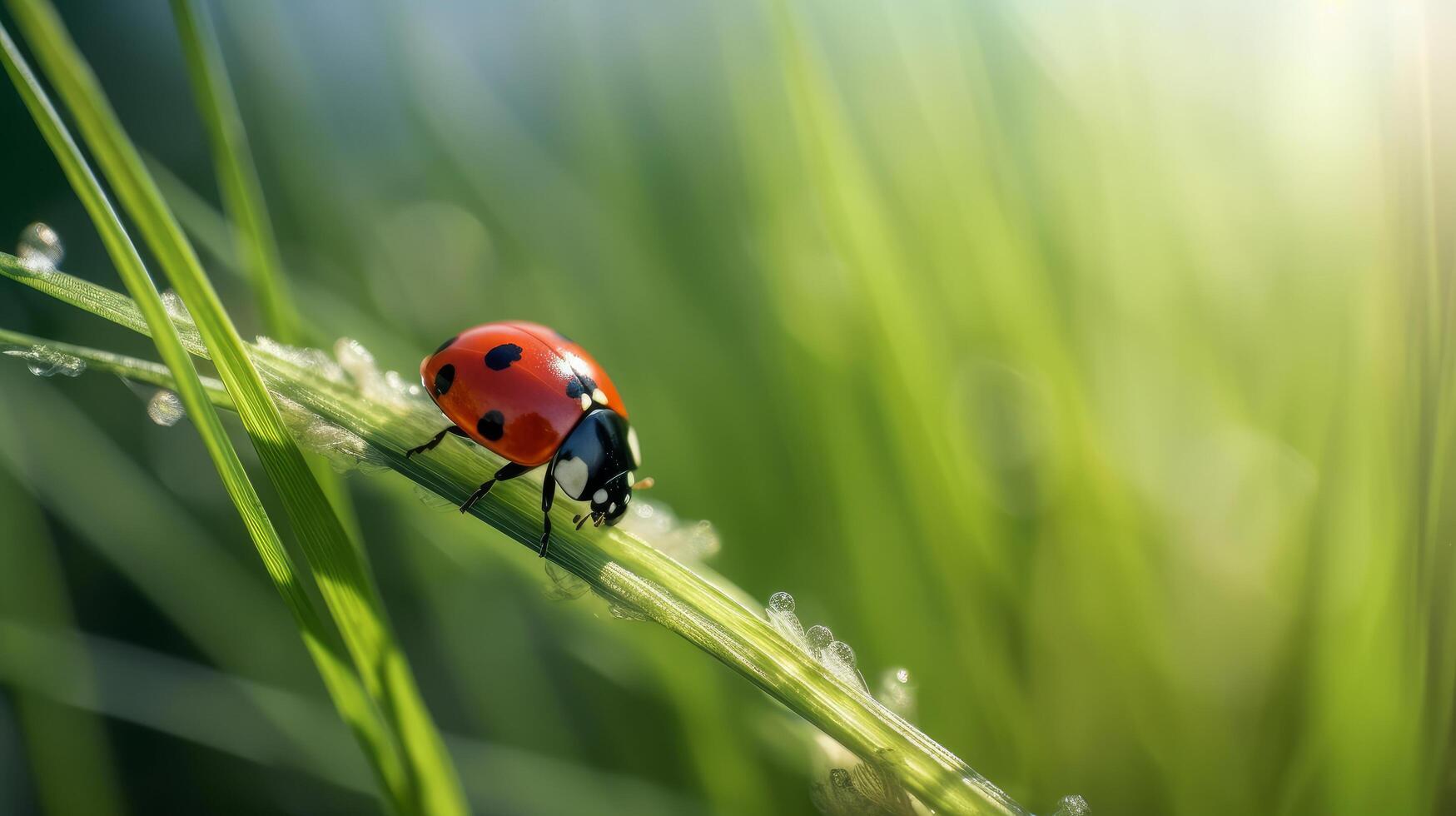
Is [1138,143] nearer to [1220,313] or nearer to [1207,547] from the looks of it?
[1220,313]

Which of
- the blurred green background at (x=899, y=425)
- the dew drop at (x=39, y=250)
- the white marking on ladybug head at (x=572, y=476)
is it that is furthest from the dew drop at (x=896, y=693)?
the dew drop at (x=39, y=250)

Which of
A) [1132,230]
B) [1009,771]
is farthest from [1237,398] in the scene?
[1009,771]

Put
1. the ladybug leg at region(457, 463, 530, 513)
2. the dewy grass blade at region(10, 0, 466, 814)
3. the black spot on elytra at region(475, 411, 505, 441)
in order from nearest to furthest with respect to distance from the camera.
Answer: the dewy grass blade at region(10, 0, 466, 814) < the ladybug leg at region(457, 463, 530, 513) < the black spot on elytra at region(475, 411, 505, 441)

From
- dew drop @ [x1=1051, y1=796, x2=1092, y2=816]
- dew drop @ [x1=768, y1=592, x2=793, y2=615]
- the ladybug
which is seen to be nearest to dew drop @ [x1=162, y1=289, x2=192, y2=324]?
the ladybug

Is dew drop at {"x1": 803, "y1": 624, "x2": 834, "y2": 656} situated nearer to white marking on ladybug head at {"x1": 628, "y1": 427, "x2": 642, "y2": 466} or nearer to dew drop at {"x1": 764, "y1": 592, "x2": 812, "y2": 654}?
dew drop at {"x1": 764, "y1": 592, "x2": 812, "y2": 654}

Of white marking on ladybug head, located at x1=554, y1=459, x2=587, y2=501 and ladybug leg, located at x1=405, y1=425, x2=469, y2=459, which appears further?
white marking on ladybug head, located at x1=554, y1=459, x2=587, y2=501

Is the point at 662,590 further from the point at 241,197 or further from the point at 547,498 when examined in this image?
the point at 241,197
